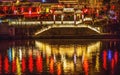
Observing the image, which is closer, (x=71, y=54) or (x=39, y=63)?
(x=39, y=63)

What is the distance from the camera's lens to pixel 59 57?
2786cm

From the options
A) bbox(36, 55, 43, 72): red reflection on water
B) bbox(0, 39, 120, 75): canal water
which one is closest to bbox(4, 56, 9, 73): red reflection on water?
bbox(0, 39, 120, 75): canal water

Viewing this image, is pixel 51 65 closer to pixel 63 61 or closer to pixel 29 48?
pixel 63 61

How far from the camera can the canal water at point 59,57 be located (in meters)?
22.6

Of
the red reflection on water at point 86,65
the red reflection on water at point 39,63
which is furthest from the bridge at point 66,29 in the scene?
the red reflection on water at point 86,65

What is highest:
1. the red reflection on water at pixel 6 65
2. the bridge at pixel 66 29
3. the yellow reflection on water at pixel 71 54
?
the red reflection on water at pixel 6 65

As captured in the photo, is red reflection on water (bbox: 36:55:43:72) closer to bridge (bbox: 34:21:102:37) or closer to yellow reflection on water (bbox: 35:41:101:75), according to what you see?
yellow reflection on water (bbox: 35:41:101:75)

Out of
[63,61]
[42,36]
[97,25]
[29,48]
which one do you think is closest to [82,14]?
[97,25]

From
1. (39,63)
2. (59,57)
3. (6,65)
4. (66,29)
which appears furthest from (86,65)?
(66,29)

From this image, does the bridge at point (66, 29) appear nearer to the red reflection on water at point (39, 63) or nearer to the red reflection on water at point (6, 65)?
the red reflection on water at point (39, 63)

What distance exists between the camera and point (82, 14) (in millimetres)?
43281

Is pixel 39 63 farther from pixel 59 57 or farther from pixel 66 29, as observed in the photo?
pixel 66 29

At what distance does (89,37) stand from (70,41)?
254 centimetres

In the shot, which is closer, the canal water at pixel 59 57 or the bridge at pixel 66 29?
the canal water at pixel 59 57
